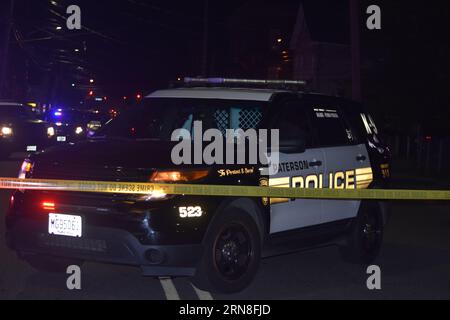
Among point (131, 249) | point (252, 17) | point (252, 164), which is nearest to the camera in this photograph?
point (131, 249)

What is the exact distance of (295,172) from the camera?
7.55 m

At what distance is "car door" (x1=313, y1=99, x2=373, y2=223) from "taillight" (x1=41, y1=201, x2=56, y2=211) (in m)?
2.88

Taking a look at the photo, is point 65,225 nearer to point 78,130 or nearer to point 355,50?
point 355,50

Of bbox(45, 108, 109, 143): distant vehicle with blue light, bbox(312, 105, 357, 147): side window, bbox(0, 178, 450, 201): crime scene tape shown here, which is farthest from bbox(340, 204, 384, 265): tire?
bbox(45, 108, 109, 143): distant vehicle with blue light

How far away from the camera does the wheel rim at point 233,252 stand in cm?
673

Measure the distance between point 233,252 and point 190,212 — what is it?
28.7 inches

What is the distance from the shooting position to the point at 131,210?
627 centimetres

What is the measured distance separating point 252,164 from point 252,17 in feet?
246

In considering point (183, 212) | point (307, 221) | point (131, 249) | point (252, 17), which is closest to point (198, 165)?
point (183, 212)

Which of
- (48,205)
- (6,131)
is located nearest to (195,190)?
(48,205)

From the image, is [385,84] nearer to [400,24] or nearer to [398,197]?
[400,24]

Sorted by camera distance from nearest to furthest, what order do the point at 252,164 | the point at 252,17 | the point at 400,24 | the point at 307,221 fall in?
the point at 252,164, the point at 307,221, the point at 400,24, the point at 252,17

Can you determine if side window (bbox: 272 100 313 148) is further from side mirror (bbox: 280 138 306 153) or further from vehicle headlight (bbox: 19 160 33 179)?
vehicle headlight (bbox: 19 160 33 179)
